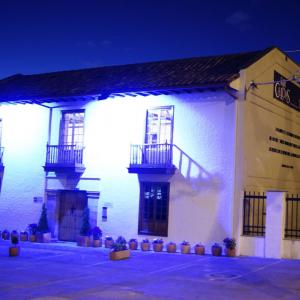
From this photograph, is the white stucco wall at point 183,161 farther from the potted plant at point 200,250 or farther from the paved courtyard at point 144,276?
the paved courtyard at point 144,276

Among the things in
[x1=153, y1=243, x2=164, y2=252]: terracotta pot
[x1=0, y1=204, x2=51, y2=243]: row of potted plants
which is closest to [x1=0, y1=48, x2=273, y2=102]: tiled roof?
[x1=0, y1=204, x2=51, y2=243]: row of potted plants

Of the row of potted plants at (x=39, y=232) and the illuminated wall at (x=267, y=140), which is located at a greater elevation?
the illuminated wall at (x=267, y=140)

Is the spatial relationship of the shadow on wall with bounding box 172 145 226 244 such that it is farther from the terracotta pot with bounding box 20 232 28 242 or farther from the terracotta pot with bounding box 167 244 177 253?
the terracotta pot with bounding box 20 232 28 242

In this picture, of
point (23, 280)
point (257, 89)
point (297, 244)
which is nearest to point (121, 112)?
point (257, 89)

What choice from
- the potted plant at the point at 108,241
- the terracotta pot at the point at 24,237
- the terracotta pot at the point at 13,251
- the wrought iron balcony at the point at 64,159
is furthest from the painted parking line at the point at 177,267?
the terracotta pot at the point at 24,237

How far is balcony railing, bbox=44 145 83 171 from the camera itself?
22.5 m

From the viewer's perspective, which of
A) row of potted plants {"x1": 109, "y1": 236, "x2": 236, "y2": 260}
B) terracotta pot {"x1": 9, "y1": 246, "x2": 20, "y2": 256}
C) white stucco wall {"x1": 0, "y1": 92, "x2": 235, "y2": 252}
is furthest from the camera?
white stucco wall {"x1": 0, "y1": 92, "x2": 235, "y2": 252}

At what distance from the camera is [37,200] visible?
933 inches

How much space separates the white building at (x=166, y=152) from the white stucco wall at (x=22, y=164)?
1.9 inches

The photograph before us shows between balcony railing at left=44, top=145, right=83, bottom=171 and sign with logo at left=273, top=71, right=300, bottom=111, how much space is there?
28.5 feet

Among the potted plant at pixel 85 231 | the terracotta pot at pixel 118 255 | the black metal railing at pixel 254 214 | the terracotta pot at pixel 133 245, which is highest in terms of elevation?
the black metal railing at pixel 254 214

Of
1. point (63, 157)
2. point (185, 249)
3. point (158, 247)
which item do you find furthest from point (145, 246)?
point (63, 157)

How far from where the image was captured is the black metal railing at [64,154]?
74.0 feet

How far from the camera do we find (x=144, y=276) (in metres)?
14.1
